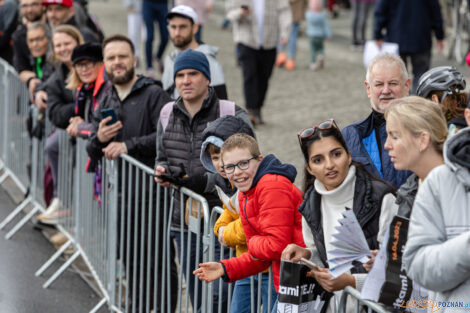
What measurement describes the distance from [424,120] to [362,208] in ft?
1.99

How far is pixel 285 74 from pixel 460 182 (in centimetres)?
1184

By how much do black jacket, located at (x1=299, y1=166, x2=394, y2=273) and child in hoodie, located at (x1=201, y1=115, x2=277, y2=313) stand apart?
59 cm

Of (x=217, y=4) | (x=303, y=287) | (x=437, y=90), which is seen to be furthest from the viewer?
(x=217, y=4)

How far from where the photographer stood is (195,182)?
5.21 metres

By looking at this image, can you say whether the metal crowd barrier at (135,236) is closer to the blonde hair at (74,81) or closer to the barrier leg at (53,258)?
the barrier leg at (53,258)

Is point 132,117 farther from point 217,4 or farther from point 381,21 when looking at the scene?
point 217,4

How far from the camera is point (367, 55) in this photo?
952cm

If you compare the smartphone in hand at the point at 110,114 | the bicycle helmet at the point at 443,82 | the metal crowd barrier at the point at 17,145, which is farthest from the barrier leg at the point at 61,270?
the bicycle helmet at the point at 443,82

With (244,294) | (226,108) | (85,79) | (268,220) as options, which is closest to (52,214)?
(85,79)

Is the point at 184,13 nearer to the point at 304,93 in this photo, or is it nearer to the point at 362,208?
the point at 362,208

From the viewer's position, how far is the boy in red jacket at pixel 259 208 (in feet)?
13.4

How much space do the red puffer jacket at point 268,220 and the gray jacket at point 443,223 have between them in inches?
39.6

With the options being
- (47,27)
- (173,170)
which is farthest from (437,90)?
(47,27)

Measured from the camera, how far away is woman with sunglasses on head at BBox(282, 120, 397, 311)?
3.74 metres
